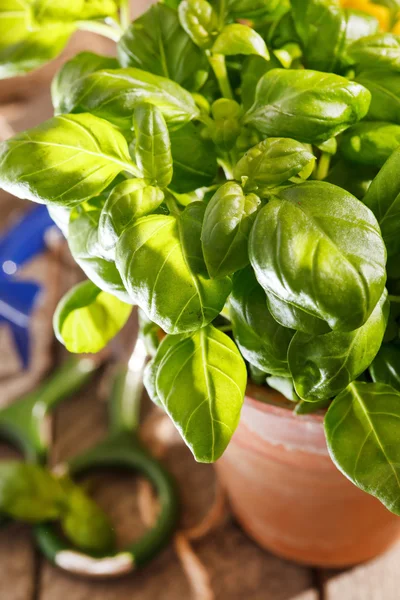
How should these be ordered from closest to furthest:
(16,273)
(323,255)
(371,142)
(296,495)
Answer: (323,255), (371,142), (296,495), (16,273)

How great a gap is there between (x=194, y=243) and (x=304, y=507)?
32 centimetres

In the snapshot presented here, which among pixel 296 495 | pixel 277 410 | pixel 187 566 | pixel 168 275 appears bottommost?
pixel 187 566

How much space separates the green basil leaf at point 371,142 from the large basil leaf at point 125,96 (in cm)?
10

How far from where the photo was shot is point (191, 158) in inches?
15.1

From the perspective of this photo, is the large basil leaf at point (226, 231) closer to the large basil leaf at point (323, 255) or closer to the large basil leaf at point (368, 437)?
the large basil leaf at point (323, 255)

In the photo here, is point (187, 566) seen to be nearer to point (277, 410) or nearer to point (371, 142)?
point (277, 410)

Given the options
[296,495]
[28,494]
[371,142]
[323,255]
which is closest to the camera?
[323,255]

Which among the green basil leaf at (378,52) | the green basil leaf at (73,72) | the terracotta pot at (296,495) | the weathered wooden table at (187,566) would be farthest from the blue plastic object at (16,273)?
the green basil leaf at (378,52)

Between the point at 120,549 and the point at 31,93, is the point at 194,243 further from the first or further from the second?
the point at 31,93

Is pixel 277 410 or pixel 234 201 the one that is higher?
pixel 234 201

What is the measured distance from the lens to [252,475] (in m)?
0.55

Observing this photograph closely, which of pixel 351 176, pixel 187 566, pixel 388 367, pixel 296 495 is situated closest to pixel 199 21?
pixel 351 176

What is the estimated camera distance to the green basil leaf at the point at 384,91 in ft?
1.27

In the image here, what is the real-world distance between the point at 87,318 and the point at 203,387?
0.40 feet
